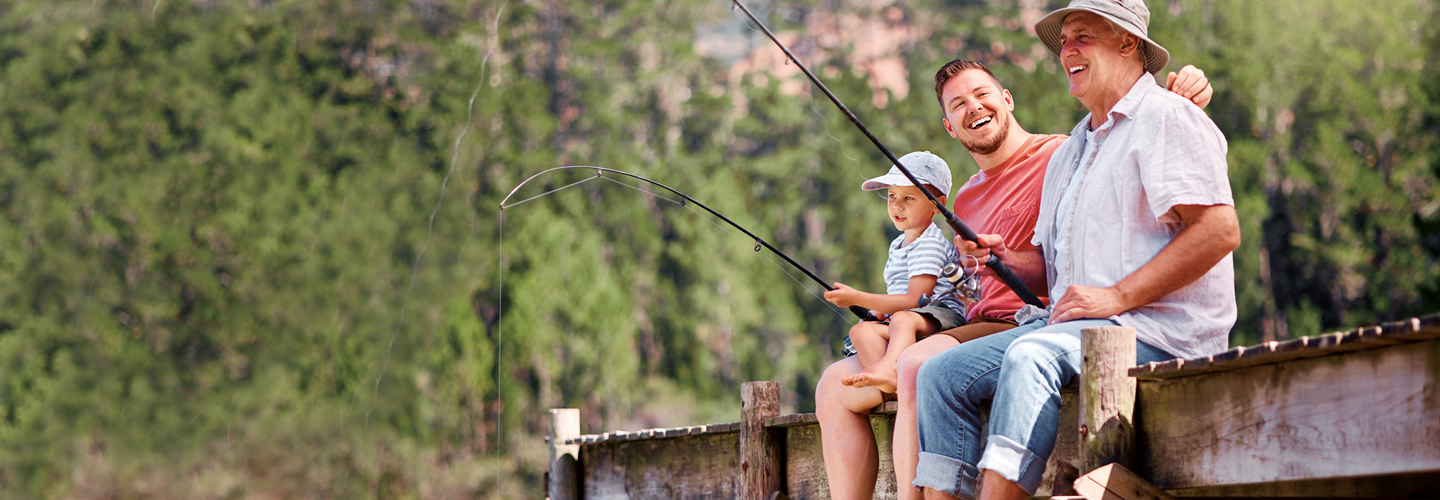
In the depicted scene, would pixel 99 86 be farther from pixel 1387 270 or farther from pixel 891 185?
pixel 891 185

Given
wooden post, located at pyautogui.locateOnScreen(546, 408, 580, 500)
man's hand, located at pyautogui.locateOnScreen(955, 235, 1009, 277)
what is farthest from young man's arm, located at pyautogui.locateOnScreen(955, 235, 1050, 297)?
wooden post, located at pyautogui.locateOnScreen(546, 408, 580, 500)

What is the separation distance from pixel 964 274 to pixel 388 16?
16727mm

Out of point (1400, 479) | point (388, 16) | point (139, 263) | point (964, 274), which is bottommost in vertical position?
point (1400, 479)

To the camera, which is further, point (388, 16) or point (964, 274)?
point (388, 16)

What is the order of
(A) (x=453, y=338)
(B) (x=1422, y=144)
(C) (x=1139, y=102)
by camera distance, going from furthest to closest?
(A) (x=453, y=338), (B) (x=1422, y=144), (C) (x=1139, y=102)

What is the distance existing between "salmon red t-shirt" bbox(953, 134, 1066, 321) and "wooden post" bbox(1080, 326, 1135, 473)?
59 cm

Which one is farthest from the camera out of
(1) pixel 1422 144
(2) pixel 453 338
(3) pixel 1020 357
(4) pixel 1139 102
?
(2) pixel 453 338

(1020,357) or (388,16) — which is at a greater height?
(388,16)

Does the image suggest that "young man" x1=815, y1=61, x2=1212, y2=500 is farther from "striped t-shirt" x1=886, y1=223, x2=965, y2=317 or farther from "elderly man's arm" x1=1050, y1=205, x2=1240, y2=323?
"elderly man's arm" x1=1050, y1=205, x2=1240, y2=323

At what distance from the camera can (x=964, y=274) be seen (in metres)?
3.18

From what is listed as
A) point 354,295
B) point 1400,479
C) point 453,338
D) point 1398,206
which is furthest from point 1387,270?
point 1400,479

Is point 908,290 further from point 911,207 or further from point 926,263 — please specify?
point 911,207

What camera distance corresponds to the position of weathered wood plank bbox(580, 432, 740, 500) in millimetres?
4012

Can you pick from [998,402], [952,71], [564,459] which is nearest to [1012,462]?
[998,402]
